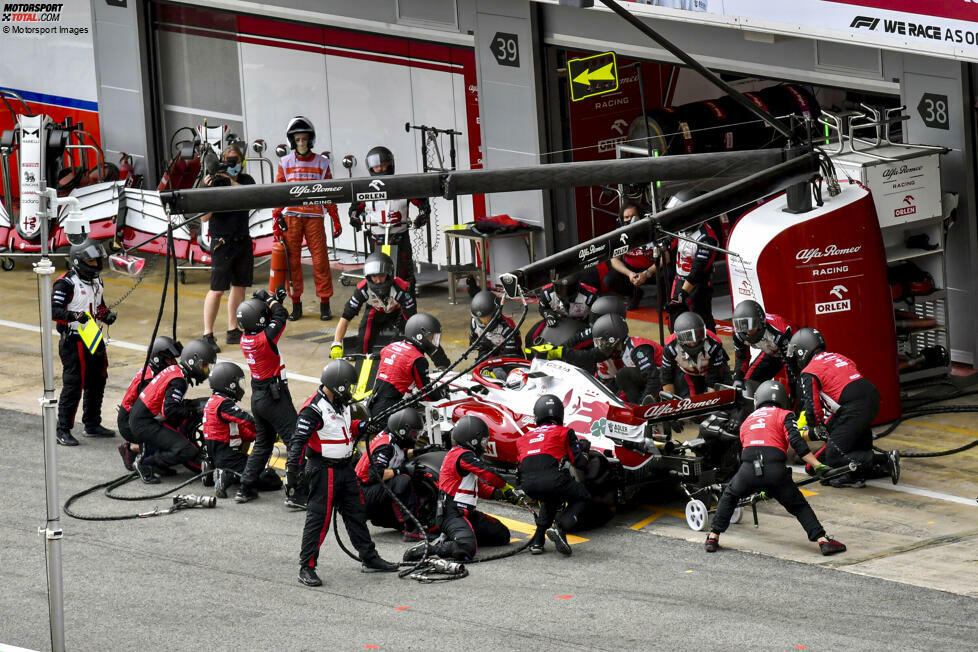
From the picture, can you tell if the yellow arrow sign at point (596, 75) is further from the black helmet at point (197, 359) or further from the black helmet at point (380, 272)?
the black helmet at point (197, 359)

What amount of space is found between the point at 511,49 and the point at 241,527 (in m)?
9.17

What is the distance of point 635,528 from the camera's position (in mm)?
12750

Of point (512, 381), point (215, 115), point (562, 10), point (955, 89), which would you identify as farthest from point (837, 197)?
point (215, 115)

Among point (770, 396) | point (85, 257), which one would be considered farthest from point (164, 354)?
point (770, 396)

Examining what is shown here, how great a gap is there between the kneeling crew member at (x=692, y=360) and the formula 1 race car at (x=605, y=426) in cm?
76

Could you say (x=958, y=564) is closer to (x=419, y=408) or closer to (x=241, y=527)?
(x=419, y=408)

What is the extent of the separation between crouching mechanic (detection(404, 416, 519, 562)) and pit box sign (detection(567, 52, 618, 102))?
5.02 metres

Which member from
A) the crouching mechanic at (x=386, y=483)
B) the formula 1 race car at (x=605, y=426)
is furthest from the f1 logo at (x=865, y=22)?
the crouching mechanic at (x=386, y=483)

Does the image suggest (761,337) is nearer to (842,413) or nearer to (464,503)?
(842,413)

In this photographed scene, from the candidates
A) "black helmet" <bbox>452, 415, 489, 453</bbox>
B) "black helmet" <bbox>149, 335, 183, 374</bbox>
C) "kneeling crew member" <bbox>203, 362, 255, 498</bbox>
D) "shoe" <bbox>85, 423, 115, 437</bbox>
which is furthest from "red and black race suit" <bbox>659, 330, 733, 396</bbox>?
"shoe" <bbox>85, 423, 115, 437</bbox>

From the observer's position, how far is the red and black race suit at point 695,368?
1410 centimetres

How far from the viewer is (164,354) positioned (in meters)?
14.8

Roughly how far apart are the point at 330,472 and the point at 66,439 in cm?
508

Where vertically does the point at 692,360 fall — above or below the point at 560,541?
above
